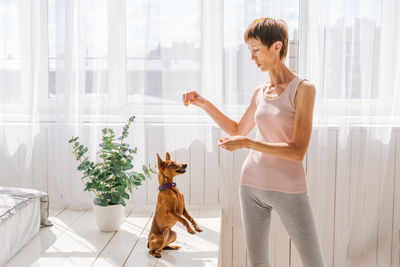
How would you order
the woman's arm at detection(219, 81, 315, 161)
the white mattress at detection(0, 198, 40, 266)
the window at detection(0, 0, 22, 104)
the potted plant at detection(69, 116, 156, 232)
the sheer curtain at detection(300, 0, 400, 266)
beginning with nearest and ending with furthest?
the woman's arm at detection(219, 81, 315, 161) < the white mattress at detection(0, 198, 40, 266) < the potted plant at detection(69, 116, 156, 232) < the sheer curtain at detection(300, 0, 400, 266) < the window at detection(0, 0, 22, 104)

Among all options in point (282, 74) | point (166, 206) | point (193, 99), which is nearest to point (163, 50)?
point (193, 99)

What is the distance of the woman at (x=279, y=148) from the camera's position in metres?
1.65

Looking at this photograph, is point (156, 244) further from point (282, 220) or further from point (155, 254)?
point (282, 220)

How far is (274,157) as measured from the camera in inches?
68.9

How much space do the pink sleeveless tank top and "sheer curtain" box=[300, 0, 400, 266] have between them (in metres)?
1.04

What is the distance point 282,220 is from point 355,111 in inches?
51.8

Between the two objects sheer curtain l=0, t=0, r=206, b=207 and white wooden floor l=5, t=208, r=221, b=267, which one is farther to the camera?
sheer curtain l=0, t=0, r=206, b=207

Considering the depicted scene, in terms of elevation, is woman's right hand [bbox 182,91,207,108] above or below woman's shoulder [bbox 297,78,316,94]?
below

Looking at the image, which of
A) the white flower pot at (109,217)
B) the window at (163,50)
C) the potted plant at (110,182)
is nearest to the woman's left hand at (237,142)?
the potted plant at (110,182)

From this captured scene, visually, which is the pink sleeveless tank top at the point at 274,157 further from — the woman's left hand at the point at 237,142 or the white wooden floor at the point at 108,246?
the white wooden floor at the point at 108,246

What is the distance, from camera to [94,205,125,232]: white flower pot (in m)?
2.39

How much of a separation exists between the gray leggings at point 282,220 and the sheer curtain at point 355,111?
103 cm

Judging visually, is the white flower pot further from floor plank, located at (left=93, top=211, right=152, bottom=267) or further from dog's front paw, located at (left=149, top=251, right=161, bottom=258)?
dog's front paw, located at (left=149, top=251, right=161, bottom=258)

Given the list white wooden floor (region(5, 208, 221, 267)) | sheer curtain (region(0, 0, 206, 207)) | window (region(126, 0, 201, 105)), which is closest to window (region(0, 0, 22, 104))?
sheer curtain (region(0, 0, 206, 207))
